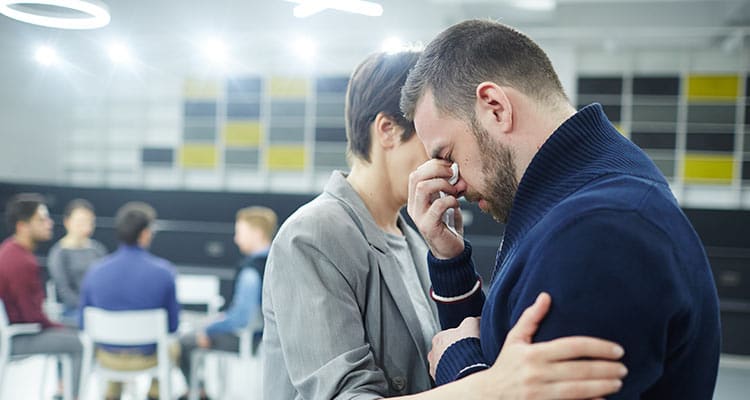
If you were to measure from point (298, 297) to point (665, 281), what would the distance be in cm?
66

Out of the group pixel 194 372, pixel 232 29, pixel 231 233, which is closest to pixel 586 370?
pixel 232 29

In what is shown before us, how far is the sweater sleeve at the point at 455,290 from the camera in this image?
4.34 ft

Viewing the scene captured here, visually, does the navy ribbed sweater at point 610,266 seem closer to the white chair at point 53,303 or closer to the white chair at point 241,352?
the white chair at point 241,352

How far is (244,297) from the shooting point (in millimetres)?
4297

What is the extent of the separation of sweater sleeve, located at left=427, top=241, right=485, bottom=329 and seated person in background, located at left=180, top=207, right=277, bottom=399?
303cm

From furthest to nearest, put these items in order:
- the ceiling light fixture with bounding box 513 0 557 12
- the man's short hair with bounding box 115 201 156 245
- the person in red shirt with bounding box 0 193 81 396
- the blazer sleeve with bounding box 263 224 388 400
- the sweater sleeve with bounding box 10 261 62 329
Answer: the ceiling light fixture with bounding box 513 0 557 12 → the man's short hair with bounding box 115 201 156 245 → the sweater sleeve with bounding box 10 261 62 329 → the person in red shirt with bounding box 0 193 81 396 → the blazer sleeve with bounding box 263 224 388 400

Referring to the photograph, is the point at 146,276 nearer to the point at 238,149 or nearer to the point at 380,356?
the point at 380,356

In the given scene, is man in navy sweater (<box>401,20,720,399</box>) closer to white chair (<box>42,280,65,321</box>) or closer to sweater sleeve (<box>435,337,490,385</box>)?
sweater sleeve (<box>435,337,490,385</box>)

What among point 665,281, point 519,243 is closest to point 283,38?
point 519,243

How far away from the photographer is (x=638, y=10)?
984 cm

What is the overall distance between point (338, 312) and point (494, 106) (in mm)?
471

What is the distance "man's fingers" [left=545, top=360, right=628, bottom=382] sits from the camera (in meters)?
0.81

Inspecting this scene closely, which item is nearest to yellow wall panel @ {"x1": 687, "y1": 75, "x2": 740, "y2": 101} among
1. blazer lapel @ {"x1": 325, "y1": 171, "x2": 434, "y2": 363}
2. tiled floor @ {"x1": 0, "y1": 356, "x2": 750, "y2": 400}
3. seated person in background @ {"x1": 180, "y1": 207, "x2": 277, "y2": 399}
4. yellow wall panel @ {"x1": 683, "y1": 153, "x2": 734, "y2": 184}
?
yellow wall panel @ {"x1": 683, "y1": 153, "x2": 734, "y2": 184}

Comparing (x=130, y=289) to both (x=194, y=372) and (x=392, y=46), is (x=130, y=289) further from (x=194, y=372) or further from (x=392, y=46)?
(x=392, y=46)
